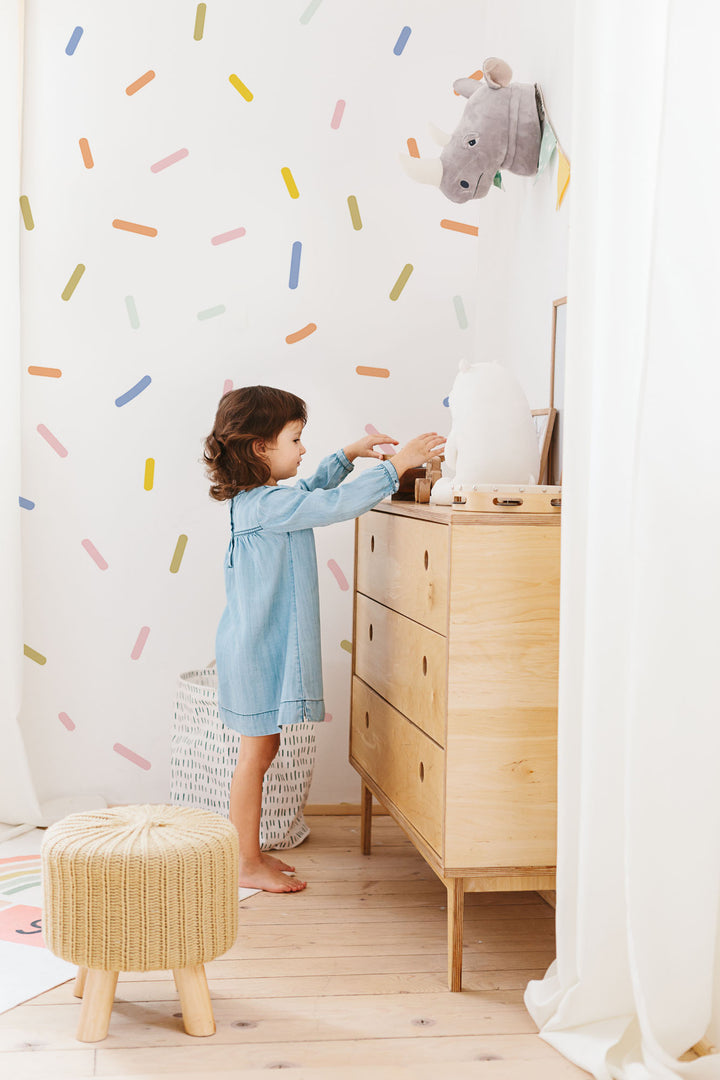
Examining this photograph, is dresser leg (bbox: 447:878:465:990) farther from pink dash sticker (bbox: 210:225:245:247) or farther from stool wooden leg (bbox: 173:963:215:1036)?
pink dash sticker (bbox: 210:225:245:247)

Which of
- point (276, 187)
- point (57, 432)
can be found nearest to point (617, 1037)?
point (57, 432)

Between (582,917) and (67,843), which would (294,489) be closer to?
(67,843)

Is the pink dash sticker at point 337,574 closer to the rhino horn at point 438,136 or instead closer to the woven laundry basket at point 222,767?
the woven laundry basket at point 222,767

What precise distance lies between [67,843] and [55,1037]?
11.4 inches

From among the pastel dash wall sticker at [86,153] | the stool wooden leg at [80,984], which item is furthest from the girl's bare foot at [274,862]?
the pastel dash wall sticker at [86,153]

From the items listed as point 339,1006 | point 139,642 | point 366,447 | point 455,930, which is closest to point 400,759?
point 455,930

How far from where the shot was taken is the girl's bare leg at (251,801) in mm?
2205

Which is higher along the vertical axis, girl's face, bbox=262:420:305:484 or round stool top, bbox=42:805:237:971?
girl's face, bbox=262:420:305:484

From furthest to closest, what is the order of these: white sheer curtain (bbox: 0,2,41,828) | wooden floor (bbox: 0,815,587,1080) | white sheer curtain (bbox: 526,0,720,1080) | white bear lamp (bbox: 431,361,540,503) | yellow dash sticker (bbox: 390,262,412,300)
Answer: yellow dash sticker (bbox: 390,262,412,300) → white sheer curtain (bbox: 0,2,41,828) → white bear lamp (bbox: 431,361,540,503) → wooden floor (bbox: 0,815,587,1080) → white sheer curtain (bbox: 526,0,720,1080)

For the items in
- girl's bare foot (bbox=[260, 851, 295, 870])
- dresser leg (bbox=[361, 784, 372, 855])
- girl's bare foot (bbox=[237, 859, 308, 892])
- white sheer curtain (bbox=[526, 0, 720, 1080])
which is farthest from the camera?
dresser leg (bbox=[361, 784, 372, 855])

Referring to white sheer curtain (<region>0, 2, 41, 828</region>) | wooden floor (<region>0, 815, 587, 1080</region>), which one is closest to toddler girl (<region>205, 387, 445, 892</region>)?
wooden floor (<region>0, 815, 587, 1080</region>)

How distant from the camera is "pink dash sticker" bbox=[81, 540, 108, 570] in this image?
267 cm

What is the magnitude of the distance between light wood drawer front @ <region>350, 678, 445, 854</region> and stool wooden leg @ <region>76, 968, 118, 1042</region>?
1.77 feet

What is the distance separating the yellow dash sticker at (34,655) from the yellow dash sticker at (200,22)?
5.31 feet
